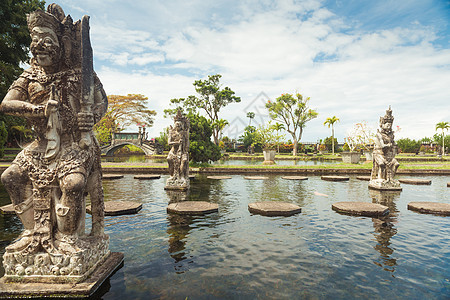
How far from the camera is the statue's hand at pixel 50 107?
2.90 metres

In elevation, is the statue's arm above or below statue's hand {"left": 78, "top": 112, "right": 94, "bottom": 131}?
above

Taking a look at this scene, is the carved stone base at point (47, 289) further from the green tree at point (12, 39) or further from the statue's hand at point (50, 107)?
the green tree at point (12, 39)

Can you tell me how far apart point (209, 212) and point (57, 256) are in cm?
388

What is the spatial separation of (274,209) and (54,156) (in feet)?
16.4

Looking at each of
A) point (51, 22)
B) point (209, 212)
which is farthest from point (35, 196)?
point (209, 212)

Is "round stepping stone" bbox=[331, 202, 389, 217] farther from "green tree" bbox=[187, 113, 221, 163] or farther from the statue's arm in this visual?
"green tree" bbox=[187, 113, 221, 163]

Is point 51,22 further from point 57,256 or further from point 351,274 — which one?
point 351,274

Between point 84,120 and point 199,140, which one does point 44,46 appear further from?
point 199,140

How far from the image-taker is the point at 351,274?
3.32 metres

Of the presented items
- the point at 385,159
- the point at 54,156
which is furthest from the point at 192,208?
the point at 385,159

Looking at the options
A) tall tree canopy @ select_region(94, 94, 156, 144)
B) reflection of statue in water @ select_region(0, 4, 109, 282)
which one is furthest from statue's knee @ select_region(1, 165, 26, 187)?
tall tree canopy @ select_region(94, 94, 156, 144)

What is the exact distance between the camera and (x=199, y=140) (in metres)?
17.2

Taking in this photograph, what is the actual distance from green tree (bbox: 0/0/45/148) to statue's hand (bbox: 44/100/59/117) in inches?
536

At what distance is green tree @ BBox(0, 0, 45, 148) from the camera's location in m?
12.5
